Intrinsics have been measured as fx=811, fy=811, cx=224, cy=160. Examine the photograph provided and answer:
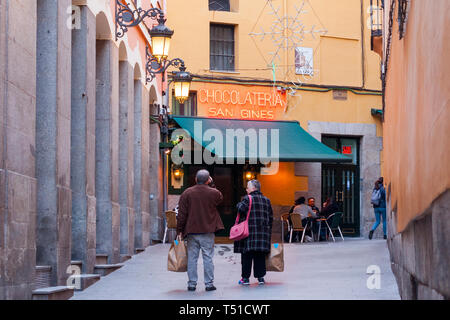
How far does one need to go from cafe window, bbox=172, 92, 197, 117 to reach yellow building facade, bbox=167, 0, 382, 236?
29mm

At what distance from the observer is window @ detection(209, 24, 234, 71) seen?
80.2 feet

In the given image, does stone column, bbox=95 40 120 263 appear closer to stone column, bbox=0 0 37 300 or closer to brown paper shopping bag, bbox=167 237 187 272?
brown paper shopping bag, bbox=167 237 187 272

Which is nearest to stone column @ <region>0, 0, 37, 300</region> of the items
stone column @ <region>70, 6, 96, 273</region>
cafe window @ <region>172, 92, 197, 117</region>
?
stone column @ <region>70, 6, 96, 273</region>

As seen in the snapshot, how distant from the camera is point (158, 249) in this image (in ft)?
62.0

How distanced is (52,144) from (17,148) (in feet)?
5.23

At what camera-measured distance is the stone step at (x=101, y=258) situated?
13047 mm

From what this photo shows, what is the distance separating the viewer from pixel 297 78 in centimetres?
2514

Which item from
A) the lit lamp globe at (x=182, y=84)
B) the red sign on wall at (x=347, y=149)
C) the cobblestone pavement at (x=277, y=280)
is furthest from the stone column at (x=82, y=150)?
the red sign on wall at (x=347, y=149)

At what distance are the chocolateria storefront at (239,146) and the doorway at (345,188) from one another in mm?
1171

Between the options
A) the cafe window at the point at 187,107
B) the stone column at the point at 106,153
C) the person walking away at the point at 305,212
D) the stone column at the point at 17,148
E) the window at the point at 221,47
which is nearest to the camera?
the stone column at the point at 17,148

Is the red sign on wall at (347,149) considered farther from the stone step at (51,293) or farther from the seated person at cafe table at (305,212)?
the stone step at (51,293)

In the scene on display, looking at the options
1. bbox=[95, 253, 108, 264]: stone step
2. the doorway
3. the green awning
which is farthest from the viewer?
the doorway

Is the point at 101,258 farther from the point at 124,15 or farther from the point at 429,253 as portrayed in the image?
the point at 429,253

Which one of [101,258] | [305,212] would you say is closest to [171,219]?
[305,212]
